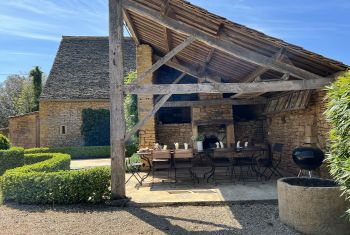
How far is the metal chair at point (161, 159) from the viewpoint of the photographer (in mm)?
6771

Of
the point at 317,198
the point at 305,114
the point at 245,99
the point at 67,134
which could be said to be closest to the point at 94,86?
the point at 67,134

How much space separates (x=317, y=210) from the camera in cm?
374

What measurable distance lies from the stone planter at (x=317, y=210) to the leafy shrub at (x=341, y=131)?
46 cm

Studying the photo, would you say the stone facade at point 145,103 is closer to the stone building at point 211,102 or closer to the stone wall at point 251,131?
the stone building at point 211,102

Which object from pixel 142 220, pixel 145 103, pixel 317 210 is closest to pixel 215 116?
pixel 145 103

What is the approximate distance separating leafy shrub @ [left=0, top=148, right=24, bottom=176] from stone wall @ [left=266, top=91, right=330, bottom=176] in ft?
29.5

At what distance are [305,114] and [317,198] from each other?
368cm

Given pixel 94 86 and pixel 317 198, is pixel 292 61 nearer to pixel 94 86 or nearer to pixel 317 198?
pixel 317 198

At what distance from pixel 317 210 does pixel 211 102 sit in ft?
21.5

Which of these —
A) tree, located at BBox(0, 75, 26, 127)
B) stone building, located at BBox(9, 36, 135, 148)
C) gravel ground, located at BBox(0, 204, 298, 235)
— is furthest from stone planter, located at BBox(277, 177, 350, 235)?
tree, located at BBox(0, 75, 26, 127)

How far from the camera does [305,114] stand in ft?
22.7

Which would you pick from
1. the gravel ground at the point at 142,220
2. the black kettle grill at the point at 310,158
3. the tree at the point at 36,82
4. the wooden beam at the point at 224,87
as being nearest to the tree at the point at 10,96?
the tree at the point at 36,82

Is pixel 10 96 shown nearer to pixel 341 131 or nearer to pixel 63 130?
pixel 63 130

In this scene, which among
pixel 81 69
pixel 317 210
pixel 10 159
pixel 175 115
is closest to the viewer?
pixel 317 210
